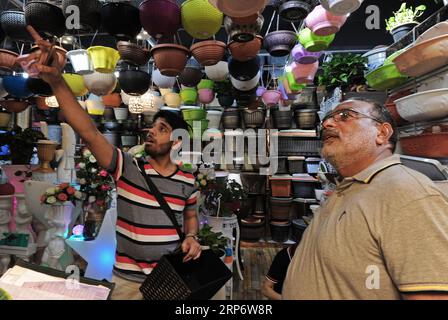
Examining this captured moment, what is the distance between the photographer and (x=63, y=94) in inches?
45.2

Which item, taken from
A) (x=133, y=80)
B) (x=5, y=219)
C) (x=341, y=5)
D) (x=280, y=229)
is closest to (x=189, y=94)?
(x=133, y=80)

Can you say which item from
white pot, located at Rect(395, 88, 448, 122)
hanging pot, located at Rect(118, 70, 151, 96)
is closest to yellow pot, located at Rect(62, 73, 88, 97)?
hanging pot, located at Rect(118, 70, 151, 96)

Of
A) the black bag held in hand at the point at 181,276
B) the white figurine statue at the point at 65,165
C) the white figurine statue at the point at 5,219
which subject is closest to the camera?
the black bag held in hand at the point at 181,276

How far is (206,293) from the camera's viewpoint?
3.63ft

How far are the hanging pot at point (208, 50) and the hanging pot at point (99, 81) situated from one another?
739 millimetres

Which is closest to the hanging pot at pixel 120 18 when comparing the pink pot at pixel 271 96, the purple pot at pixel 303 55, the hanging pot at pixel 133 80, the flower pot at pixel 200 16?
the flower pot at pixel 200 16

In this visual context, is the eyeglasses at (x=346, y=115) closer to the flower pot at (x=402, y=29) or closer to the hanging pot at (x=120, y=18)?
the hanging pot at (x=120, y=18)

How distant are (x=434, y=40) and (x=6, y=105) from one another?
301 cm

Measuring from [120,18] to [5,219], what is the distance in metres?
2.14

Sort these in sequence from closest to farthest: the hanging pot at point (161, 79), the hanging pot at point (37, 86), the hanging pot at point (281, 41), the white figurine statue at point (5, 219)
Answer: the hanging pot at point (281, 41) → the hanging pot at point (37, 86) → the hanging pot at point (161, 79) → the white figurine statue at point (5, 219)

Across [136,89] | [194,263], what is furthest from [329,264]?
[136,89]

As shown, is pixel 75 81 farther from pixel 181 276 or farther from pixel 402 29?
pixel 402 29

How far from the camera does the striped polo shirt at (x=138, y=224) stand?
1303 millimetres
